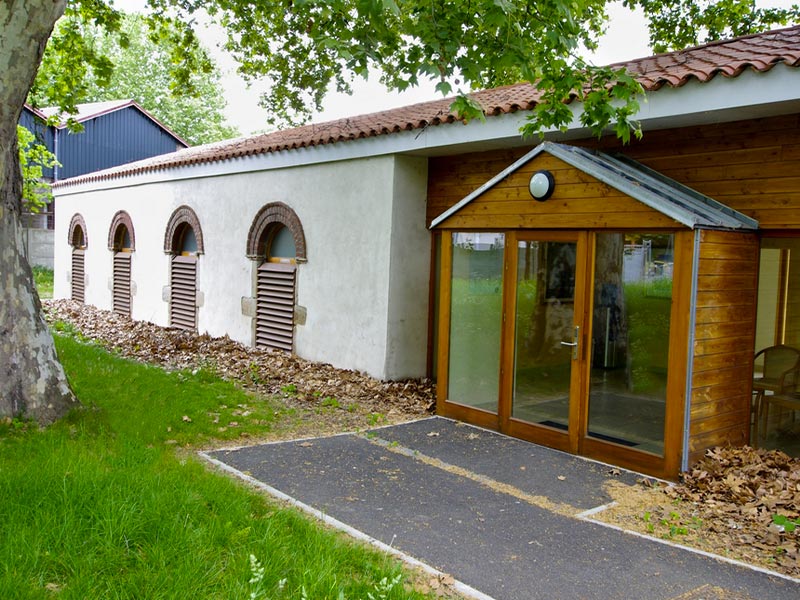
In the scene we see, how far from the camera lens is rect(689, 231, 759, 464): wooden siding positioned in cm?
618

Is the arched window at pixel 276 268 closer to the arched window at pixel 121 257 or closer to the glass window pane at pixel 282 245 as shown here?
the glass window pane at pixel 282 245

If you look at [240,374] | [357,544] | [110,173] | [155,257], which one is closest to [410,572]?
[357,544]

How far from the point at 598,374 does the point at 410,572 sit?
329cm

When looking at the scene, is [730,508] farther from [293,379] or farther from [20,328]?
[293,379]

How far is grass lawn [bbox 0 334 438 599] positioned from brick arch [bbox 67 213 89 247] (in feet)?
50.2

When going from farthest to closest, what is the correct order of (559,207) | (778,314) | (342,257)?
(342,257) < (778,314) < (559,207)

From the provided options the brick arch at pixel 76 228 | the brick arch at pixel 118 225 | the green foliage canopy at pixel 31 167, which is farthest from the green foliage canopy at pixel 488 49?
the green foliage canopy at pixel 31 167

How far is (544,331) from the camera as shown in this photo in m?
7.30

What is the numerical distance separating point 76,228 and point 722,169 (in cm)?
1909

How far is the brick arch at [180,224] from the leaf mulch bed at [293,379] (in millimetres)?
1850

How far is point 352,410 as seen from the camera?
884 cm

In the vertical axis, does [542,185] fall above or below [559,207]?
above

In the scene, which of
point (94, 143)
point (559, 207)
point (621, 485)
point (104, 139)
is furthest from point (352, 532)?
point (104, 139)

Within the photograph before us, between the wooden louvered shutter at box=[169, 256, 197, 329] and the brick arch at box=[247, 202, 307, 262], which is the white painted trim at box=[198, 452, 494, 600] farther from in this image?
the wooden louvered shutter at box=[169, 256, 197, 329]
